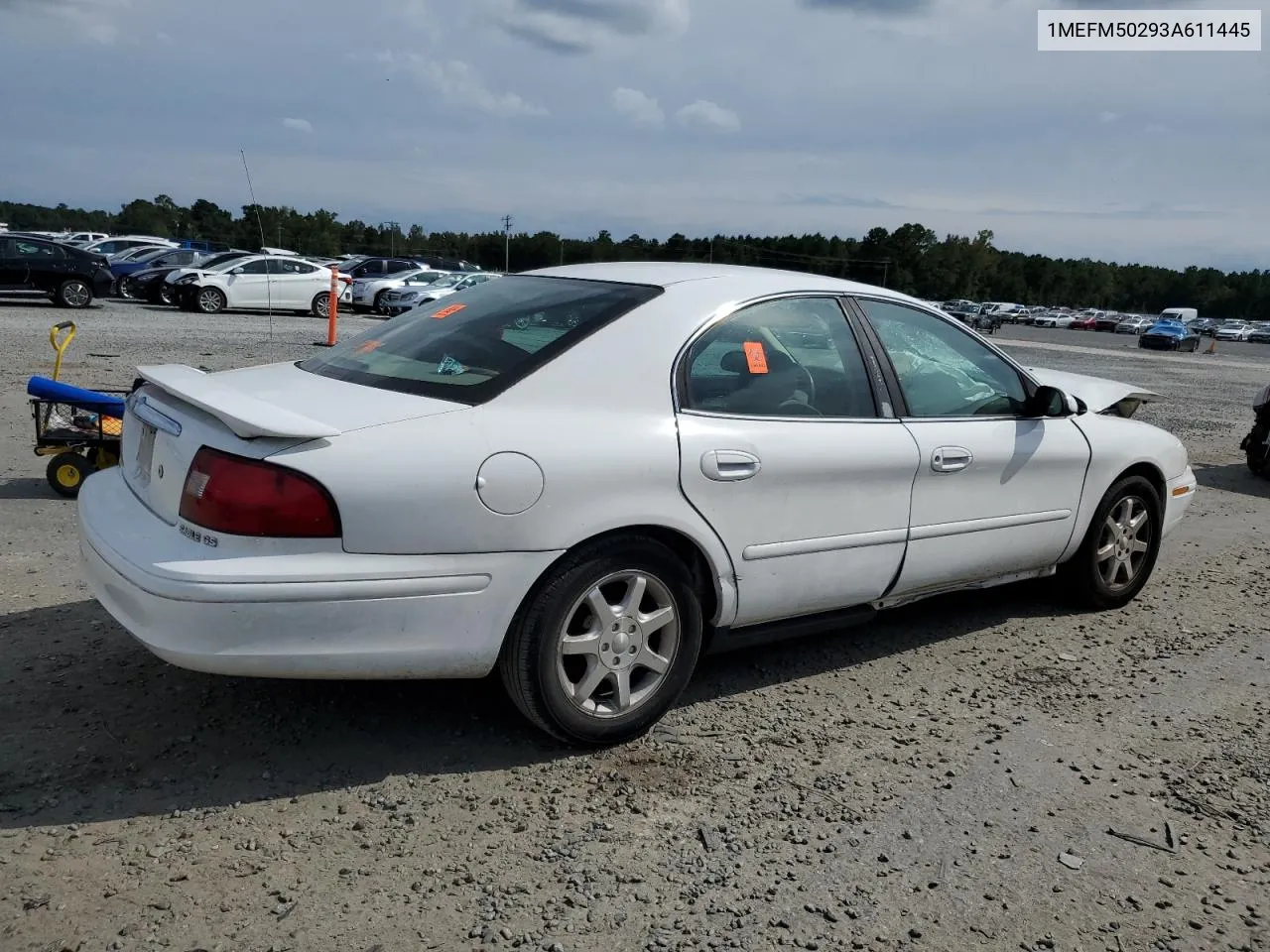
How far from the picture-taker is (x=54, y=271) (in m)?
21.9

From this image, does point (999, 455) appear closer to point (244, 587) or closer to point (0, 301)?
point (244, 587)

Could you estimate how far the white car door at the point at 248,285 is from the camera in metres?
24.1

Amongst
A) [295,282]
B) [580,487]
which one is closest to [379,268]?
[295,282]

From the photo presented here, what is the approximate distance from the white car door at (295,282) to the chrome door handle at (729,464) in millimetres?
22743

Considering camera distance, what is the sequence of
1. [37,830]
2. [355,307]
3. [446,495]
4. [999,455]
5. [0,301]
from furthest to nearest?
[355,307] → [0,301] → [999,455] → [446,495] → [37,830]

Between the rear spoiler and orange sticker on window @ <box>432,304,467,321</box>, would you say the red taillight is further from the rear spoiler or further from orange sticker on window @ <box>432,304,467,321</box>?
orange sticker on window @ <box>432,304,467,321</box>

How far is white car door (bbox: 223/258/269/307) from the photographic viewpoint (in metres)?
24.1

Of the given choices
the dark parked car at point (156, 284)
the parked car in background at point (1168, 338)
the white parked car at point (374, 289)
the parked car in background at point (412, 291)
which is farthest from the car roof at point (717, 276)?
the parked car in background at point (1168, 338)

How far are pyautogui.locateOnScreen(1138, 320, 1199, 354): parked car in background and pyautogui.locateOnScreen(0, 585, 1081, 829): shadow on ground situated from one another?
43652 mm

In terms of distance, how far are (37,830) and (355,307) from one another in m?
27.4

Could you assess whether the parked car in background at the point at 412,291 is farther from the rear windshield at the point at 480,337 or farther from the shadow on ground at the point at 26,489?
the rear windshield at the point at 480,337

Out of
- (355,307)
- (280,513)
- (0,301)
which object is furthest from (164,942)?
(355,307)

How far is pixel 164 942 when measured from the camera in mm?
2504

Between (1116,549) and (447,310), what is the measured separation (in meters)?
3.40
